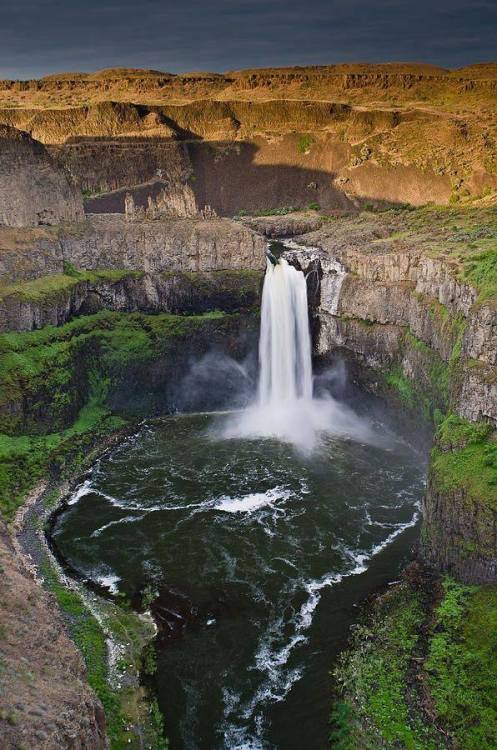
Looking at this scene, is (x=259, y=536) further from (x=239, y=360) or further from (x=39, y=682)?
(x=239, y=360)

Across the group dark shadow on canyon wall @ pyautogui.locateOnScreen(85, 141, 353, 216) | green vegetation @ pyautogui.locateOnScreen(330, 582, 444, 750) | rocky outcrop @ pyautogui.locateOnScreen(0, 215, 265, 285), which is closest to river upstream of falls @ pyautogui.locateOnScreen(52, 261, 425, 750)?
green vegetation @ pyautogui.locateOnScreen(330, 582, 444, 750)

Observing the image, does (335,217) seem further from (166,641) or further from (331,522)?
(166,641)

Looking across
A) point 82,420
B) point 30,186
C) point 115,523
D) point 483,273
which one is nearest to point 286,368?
point 82,420

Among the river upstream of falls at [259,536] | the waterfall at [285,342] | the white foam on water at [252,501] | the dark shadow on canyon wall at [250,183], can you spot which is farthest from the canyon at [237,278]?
the white foam on water at [252,501]

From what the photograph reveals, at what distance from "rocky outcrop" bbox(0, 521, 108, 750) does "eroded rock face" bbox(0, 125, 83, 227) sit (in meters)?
30.9

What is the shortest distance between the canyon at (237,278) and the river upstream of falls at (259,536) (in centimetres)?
134

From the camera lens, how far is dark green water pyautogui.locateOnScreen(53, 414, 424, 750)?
23.1m

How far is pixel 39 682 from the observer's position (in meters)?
17.8

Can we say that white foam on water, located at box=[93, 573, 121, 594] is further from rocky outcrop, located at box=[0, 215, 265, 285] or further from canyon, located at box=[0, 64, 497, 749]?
rocky outcrop, located at box=[0, 215, 265, 285]

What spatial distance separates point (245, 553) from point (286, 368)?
754 inches

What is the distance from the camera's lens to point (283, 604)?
1089 inches

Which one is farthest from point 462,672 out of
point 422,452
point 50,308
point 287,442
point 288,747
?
point 50,308

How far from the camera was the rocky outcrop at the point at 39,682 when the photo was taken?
51.6 feet

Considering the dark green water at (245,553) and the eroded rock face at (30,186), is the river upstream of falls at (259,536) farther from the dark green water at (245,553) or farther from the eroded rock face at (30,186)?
the eroded rock face at (30,186)
